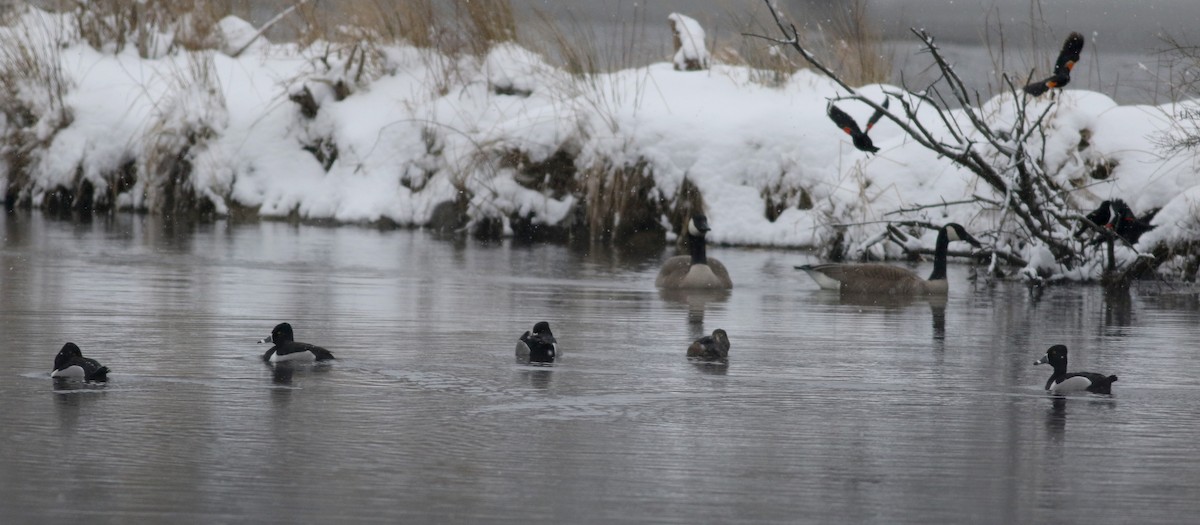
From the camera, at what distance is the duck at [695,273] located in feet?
53.1

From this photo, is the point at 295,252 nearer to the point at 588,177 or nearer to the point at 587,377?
the point at 588,177

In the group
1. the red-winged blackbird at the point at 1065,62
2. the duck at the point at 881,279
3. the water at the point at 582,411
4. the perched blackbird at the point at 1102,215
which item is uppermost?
the red-winged blackbird at the point at 1065,62

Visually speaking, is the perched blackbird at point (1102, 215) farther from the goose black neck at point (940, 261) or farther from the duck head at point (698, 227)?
the duck head at point (698, 227)

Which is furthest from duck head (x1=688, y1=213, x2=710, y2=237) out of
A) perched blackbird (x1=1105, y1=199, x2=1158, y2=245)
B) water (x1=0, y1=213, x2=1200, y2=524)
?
perched blackbird (x1=1105, y1=199, x2=1158, y2=245)

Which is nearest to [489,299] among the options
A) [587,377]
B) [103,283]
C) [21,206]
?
[103,283]

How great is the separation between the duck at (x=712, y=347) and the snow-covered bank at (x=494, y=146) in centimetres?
906

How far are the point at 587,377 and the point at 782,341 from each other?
2472 millimetres

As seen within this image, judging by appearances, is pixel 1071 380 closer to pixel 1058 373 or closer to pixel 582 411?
pixel 1058 373

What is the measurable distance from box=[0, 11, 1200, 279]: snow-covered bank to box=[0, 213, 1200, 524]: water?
540 centimetres

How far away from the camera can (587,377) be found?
10.0 m

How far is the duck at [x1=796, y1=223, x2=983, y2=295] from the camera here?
16.4 meters

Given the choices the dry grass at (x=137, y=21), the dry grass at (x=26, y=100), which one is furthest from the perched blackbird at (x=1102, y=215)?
the dry grass at (x=137, y=21)

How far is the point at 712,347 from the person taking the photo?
10.7m

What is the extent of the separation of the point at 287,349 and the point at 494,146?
15.0 m
